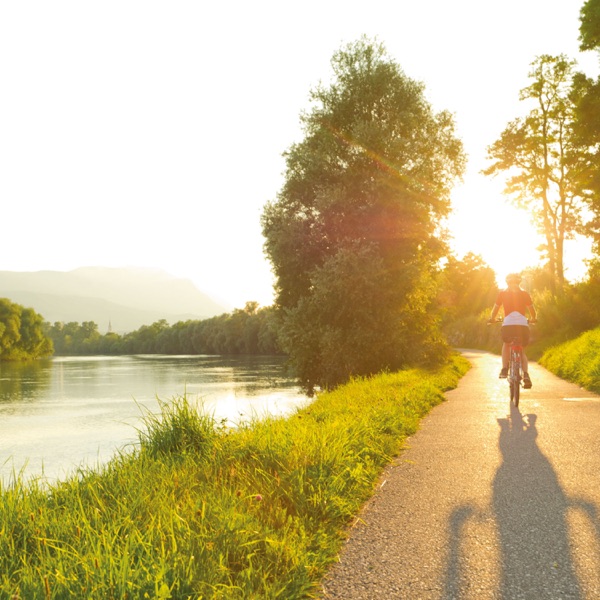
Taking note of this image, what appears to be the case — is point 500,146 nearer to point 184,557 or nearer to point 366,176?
point 366,176

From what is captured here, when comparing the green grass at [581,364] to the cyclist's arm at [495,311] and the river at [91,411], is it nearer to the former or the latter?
the cyclist's arm at [495,311]

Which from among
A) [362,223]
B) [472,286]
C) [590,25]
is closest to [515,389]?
[362,223]

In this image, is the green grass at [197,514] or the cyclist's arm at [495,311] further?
the cyclist's arm at [495,311]

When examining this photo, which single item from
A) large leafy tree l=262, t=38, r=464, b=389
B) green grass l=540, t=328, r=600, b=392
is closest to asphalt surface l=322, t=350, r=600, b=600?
green grass l=540, t=328, r=600, b=392

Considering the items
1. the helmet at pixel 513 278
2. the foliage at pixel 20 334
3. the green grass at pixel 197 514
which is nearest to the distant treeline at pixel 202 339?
the foliage at pixel 20 334

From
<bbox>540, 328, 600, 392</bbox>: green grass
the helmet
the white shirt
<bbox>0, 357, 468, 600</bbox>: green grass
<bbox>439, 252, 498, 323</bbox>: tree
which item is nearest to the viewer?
<bbox>0, 357, 468, 600</bbox>: green grass

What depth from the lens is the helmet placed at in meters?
9.61

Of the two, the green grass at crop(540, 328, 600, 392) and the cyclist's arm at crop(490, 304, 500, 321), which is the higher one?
the cyclist's arm at crop(490, 304, 500, 321)

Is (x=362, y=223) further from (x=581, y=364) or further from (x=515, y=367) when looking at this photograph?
(x=515, y=367)

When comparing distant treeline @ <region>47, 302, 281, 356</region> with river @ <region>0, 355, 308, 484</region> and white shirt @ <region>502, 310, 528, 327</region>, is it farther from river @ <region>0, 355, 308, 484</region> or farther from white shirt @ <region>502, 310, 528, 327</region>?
white shirt @ <region>502, 310, 528, 327</region>

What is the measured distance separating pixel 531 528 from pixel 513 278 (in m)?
6.42

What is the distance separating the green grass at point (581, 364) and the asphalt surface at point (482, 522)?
5209 millimetres

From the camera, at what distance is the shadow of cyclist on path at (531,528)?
9.93 feet

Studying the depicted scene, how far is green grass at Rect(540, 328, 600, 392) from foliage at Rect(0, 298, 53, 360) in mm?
83517
